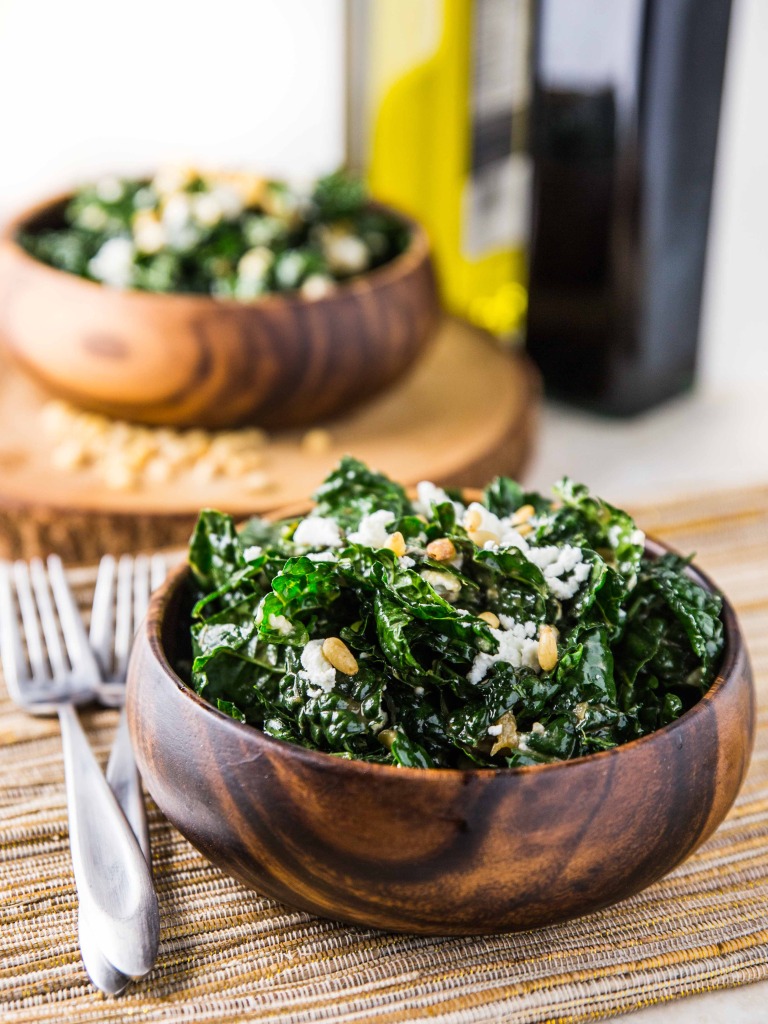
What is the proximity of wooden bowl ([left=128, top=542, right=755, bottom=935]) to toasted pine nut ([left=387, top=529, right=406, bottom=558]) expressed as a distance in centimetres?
20

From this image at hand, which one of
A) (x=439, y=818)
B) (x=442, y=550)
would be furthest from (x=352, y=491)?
(x=439, y=818)

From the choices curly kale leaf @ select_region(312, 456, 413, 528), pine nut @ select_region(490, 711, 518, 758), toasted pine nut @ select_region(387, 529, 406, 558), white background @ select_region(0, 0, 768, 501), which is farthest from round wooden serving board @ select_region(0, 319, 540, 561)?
pine nut @ select_region(490, 711, 518, 758)

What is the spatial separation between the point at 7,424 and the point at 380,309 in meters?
0.65

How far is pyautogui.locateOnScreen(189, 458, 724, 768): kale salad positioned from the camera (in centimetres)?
92

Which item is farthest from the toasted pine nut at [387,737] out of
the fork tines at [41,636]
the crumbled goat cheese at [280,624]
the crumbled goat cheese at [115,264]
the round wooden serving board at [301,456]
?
the crumbled goat cheese at [115,264]

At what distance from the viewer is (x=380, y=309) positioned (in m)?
1.88

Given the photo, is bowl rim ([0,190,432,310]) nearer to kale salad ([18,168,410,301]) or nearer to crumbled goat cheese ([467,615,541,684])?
kale salad ([18,168,410,301])

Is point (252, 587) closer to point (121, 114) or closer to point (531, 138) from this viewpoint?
point (531, 138)

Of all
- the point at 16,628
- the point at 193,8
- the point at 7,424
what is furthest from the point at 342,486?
the point at 193,8

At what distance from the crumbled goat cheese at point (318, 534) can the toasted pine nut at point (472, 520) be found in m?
0.11

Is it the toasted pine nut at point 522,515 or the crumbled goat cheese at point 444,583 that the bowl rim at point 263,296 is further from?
the crumbled goat cheese at point 444,583

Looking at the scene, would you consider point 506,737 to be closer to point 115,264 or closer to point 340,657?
point 340,657

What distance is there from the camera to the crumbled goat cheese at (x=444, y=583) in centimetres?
98

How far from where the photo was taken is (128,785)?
109cm
